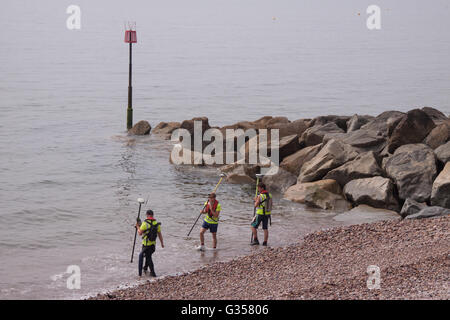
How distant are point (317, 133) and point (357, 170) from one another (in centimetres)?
600

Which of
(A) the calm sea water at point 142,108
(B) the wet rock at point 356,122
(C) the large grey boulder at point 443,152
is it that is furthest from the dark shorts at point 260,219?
(B) the wet rock at point 356,122

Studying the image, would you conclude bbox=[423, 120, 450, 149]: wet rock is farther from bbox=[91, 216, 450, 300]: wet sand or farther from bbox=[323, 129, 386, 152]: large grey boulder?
bbox=[91, 216, 450, 300]: wet sand

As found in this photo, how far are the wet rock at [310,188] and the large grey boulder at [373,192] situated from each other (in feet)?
1.82

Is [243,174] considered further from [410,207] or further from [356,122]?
[410,207]

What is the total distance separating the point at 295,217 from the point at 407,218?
402 cm

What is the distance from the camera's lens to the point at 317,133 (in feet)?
95.6

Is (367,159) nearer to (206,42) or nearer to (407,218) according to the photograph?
(407,218)

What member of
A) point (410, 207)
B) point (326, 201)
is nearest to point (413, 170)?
point (410, 207)

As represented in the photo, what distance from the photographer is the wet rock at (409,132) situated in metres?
25.0

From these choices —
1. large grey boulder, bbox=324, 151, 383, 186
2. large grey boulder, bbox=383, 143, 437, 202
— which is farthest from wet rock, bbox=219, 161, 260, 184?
large grey boulder, bbox=383, 143, 437, 202

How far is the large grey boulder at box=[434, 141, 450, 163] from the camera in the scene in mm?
22594

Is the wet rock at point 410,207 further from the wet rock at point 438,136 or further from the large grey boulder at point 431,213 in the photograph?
the wet rock at point 438,136

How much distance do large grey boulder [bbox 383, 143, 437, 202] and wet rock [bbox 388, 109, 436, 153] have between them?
1241 millimetres

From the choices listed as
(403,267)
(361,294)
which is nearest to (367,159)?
(403,267)
